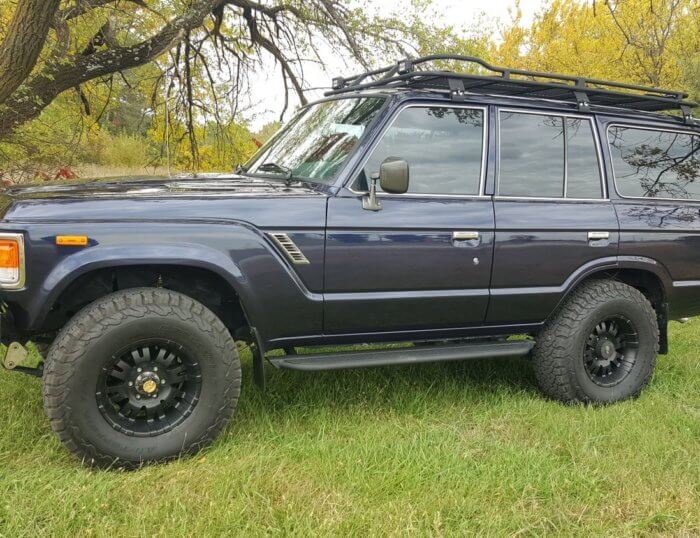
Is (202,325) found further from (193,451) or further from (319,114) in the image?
(319,114)

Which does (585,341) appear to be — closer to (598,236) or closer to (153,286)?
(598,236)

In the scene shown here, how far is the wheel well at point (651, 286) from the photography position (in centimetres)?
417

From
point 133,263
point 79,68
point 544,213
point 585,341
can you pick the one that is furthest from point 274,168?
point 79,68

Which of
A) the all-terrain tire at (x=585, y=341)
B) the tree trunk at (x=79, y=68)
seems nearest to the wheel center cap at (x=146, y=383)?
the all-terrain tire at (x=585, y=341)

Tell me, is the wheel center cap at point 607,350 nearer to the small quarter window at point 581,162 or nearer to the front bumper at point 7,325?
the small quarter window at point 581,162

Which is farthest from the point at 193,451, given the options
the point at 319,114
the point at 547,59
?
the point at 547,59

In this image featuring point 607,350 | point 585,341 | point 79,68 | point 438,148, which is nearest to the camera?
point 438,148

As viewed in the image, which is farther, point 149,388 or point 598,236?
point 598,236

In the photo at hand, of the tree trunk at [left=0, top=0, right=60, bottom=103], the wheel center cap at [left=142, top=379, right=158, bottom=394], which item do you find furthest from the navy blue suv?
the tree trunk at [left=0, top=0, right=60, bottom=103]

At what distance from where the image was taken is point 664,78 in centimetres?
1348

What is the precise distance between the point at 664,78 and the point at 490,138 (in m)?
12.3

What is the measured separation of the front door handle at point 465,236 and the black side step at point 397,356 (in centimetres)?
70

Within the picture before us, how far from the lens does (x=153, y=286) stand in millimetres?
3242

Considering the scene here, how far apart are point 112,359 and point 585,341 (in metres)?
3.00
